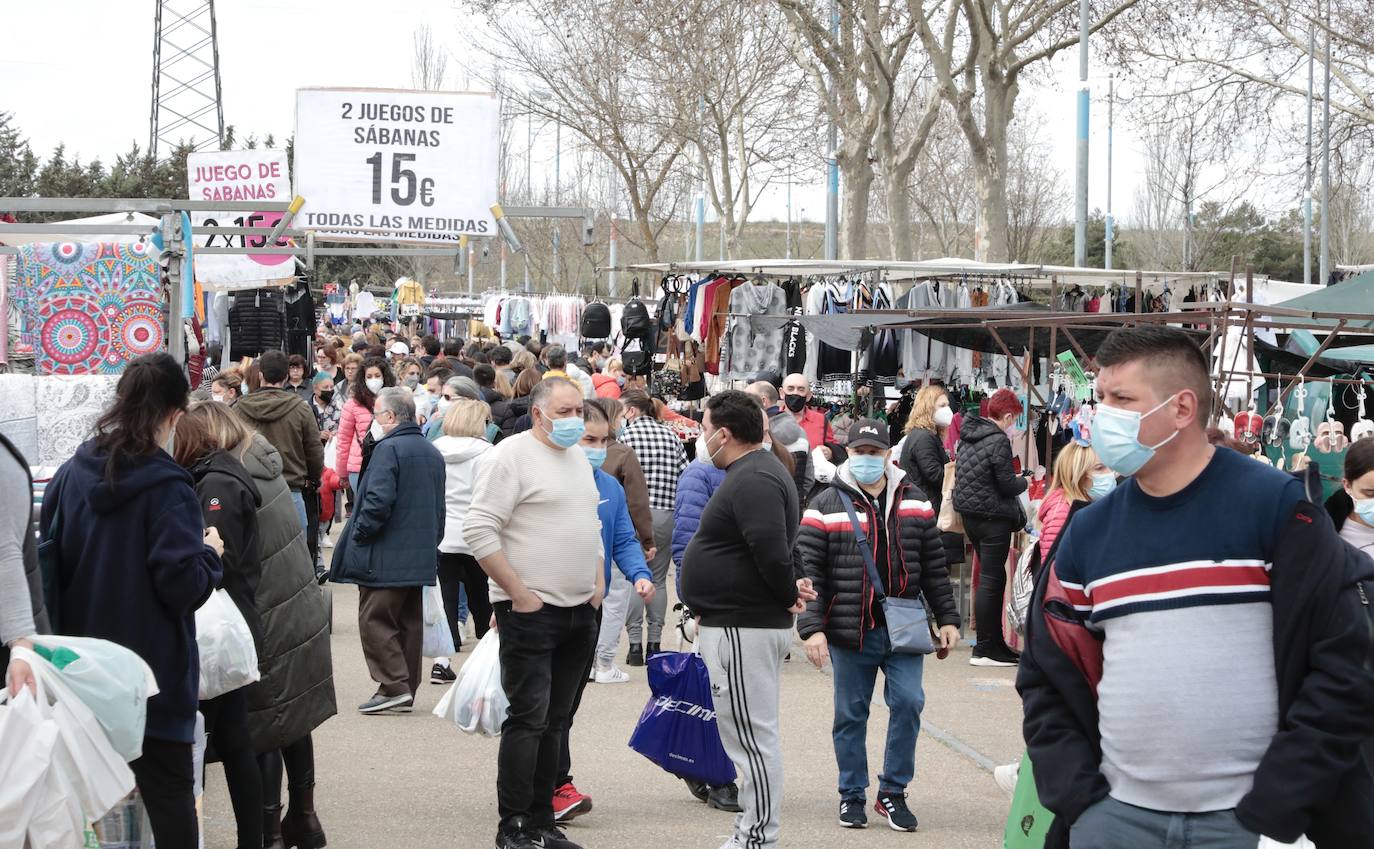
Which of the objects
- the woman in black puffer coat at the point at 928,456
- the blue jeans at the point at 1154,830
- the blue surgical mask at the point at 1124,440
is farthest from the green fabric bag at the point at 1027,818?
the woman in black puffer coat at the point at 928,456

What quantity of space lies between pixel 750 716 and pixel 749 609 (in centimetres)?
41

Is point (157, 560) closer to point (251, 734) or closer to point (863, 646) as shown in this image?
point (251, 734)

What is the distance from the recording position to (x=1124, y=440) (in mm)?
3371

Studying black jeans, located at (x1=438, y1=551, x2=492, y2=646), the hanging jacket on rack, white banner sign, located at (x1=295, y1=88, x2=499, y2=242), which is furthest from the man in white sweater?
the hanging jacket on rack

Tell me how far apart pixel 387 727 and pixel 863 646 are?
3.20m

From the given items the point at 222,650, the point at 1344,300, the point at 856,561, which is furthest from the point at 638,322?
the point at 222,650

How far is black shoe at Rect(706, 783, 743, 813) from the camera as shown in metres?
7.27

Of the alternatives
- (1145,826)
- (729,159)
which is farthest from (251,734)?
(729,159)

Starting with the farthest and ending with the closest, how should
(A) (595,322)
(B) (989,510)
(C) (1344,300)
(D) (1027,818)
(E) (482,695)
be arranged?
(A) (595,322) → (C) (1344,300) → (B) (989,510) → (E) (482,695) → (D) (1027,818)

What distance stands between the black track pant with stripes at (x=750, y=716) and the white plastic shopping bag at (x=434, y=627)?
3365mm

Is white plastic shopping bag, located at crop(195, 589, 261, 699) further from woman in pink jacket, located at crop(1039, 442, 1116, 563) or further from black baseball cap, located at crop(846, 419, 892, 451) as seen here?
woman in pink jacket, located at crop(1039, 442, 1116, 563)

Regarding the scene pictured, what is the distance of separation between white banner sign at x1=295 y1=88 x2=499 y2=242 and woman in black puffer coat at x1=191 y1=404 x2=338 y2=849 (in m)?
2.66

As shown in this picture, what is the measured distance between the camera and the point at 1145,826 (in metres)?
3.29

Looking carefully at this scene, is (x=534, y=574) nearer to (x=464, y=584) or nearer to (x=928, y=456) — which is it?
(x=464, y=584)
